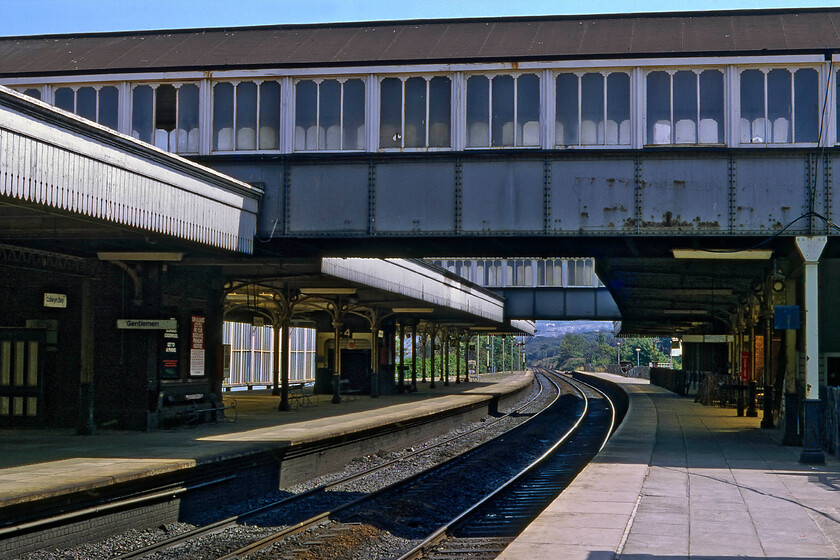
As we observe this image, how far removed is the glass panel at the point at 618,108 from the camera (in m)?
17.8

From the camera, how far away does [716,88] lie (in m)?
17.6

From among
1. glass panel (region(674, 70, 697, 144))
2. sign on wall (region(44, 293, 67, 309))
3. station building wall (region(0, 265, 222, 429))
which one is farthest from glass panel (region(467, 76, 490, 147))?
sign on wall (region(44, 293, 67, 309))

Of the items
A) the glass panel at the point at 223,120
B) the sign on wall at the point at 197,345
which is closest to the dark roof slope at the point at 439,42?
the glass panel at the point at 223,120

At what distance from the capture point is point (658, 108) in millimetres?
17719

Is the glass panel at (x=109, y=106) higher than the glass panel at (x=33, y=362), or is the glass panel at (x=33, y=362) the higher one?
the glass panel at (x=109, y=106)

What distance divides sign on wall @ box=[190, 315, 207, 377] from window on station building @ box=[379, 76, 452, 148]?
579cm

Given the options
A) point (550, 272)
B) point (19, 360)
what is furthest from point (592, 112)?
point (550, 272)

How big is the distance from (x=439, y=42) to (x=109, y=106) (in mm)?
6877

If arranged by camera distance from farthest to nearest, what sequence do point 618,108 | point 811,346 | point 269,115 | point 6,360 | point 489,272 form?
point 489,272 < point 6,360 < point 269,115 < point 618,108 < point 811,346

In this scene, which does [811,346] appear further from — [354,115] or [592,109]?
[354,115]

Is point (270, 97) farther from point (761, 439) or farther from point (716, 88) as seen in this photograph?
point (761, 439)

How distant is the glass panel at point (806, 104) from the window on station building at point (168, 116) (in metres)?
11.5

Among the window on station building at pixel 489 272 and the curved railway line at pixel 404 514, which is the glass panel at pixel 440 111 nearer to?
the curved railway line at pixel 404 514

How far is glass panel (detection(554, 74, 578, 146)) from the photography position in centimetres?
1795
